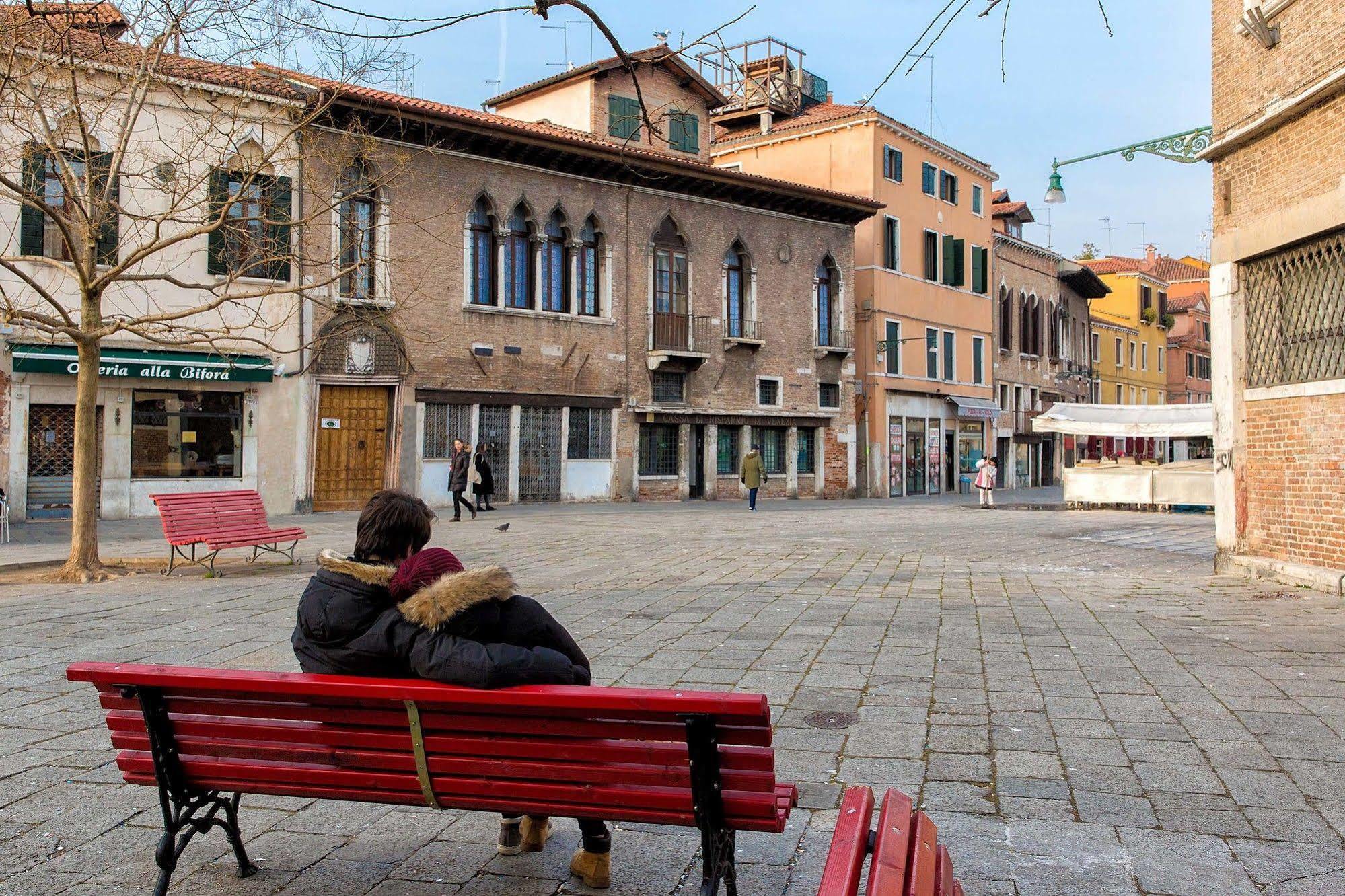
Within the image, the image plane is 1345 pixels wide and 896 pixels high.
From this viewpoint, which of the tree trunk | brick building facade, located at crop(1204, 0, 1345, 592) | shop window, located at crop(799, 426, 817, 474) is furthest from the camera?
shop window, located at crop(799, 426, 817, 474)

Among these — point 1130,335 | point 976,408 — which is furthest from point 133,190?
point 1130,335

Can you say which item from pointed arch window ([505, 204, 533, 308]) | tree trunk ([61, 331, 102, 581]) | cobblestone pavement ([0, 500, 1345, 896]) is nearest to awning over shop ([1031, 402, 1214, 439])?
pointed arch window ([505, 204, 533, 308])

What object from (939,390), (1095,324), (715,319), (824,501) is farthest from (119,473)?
(1095,324)

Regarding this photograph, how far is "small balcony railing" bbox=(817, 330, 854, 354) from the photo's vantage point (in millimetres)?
32156

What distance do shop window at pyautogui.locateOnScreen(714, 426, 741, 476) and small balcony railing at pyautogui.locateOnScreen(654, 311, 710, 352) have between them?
240 cm

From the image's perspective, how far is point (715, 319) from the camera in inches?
1150

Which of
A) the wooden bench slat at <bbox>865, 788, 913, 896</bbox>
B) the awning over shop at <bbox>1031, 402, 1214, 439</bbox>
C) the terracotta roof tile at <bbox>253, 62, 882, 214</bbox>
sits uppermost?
the terracotta roof tile at <bbox>253, 62, 882, 214</bbox>

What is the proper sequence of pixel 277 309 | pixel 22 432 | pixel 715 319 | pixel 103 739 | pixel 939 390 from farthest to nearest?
pixel 939 390 → pixel 715 319 → pixel 277 309 → pixel 22 432 → pixel 103 739

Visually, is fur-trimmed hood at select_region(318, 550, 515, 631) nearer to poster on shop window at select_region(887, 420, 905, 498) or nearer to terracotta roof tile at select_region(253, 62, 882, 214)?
terracotta roof tile at select_region(253, 62, 882, 214)

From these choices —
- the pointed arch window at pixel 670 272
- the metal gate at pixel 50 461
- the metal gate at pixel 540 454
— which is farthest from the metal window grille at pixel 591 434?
the metal gate at pixel 50 461

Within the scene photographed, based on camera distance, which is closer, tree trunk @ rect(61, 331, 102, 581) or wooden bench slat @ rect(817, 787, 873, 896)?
wooden bench slat @ rect(817, 787, 873, 896)

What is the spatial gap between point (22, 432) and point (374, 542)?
710 inches

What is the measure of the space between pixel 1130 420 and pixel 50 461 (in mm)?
26409

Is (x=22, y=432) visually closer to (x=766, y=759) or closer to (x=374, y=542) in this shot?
(x=374, y=542)
